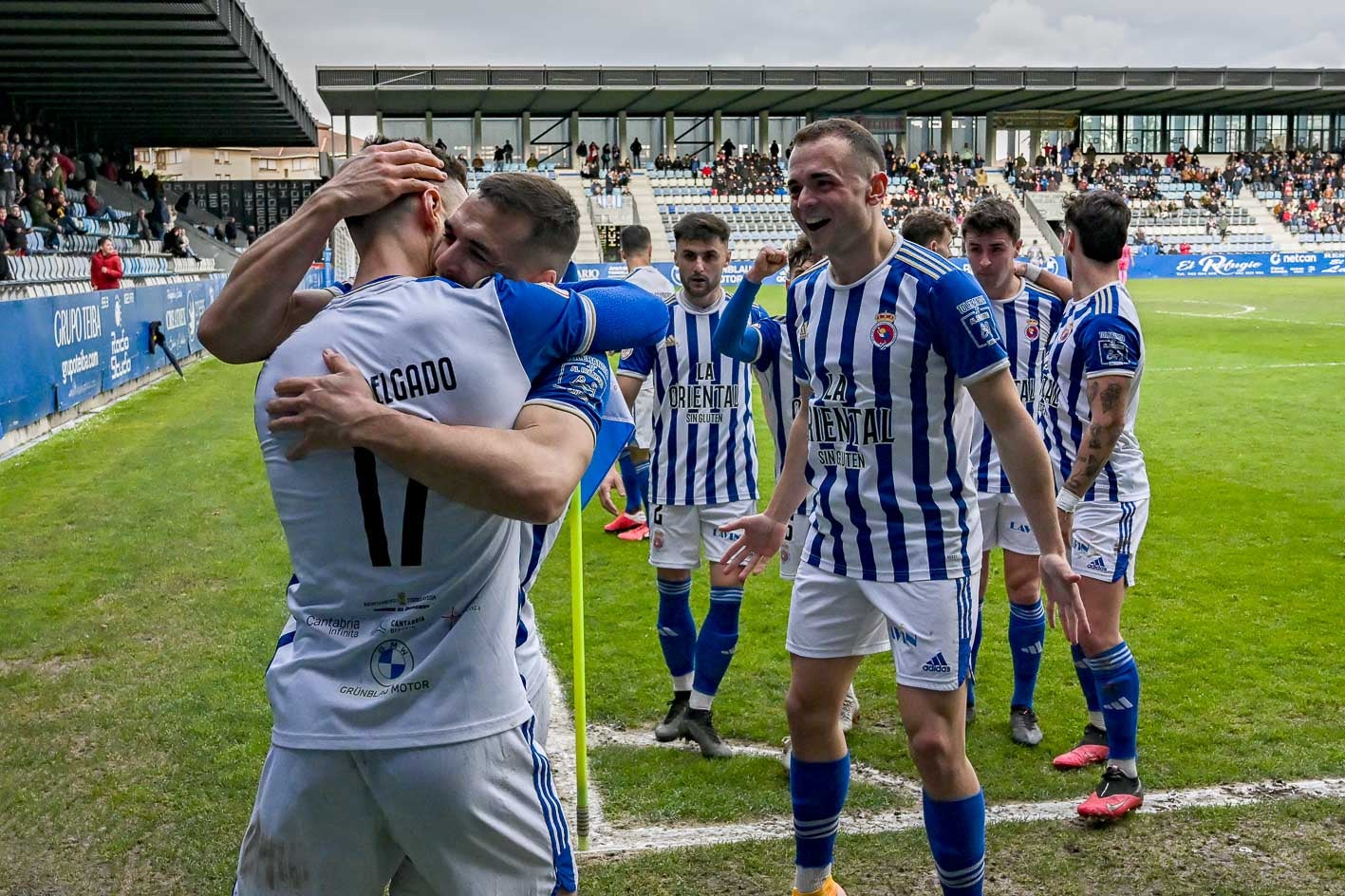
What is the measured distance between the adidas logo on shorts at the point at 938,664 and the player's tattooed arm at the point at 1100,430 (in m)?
1.31

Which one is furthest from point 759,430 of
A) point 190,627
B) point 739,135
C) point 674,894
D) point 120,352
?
point 739,135

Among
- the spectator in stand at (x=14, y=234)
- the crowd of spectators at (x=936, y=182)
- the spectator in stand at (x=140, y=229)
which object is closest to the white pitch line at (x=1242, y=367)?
the spectator in stand at (x=14, y=234)

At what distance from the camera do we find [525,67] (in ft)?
179

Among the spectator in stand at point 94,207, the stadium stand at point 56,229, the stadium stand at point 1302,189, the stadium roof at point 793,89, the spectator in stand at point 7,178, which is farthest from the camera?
the stadium stand at point 1302,189

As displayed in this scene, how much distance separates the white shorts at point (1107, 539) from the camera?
Answer: 15.7 ft

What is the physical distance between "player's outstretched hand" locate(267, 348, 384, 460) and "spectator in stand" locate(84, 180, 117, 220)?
95.9ft

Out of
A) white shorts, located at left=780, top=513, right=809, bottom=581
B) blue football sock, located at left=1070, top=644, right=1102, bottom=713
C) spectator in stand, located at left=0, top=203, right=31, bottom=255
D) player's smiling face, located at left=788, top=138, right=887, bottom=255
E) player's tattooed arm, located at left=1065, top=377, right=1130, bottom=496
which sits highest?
spectator in stand, located at left=0, top=203, right=31, bottom=255

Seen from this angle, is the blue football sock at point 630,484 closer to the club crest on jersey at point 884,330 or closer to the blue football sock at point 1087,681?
the blue football sock at point 1087,681

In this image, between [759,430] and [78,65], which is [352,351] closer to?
[759,430]

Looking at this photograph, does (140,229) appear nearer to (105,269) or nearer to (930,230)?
(105,269)

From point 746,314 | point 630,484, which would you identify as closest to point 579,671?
point 746,314

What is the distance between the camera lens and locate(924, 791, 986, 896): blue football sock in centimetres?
358

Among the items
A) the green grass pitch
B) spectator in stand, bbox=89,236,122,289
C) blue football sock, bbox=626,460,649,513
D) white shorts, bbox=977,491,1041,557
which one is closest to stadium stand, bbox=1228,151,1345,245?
the green grass pitch

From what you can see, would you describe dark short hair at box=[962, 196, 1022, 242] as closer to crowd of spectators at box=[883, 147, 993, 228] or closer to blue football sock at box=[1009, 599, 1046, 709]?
blue football sock at box=[1009, 599, 1046, 709]
